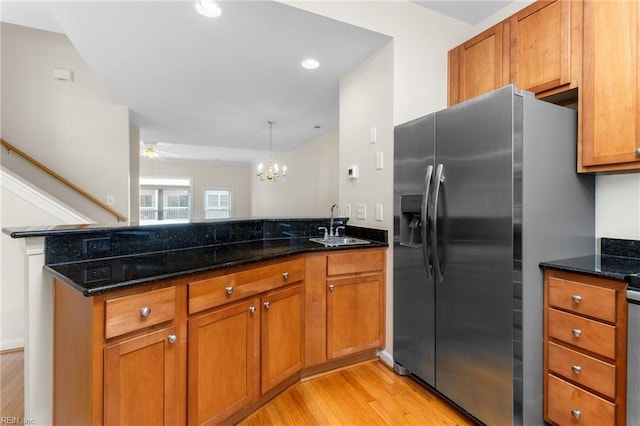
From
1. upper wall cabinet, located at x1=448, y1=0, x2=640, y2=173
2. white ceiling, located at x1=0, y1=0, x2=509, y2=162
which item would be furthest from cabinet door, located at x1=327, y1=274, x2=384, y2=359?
white ceiling, located at x1=0, y1=0, x2=509, y2=162

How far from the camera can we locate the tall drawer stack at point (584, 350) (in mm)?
1303

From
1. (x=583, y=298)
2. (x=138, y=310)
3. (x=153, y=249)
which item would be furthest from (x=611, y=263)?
(x=153, y=249)

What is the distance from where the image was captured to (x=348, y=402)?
188cm

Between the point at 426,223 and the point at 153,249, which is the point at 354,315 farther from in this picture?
the point at 153,249

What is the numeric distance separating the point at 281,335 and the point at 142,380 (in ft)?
2.64

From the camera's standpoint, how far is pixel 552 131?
1.58 metres

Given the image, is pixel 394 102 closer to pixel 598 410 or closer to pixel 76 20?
pixel 598 410

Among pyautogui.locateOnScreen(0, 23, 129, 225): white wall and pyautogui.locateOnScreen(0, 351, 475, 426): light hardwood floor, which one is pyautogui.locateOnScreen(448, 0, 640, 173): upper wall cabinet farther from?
pyautogui.locateOnScreen(0, 23, 129, 225): white wall

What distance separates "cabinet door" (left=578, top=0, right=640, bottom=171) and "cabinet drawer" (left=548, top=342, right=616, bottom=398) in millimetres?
951

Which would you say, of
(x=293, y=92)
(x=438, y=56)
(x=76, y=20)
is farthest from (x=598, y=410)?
(x=76, y=20)

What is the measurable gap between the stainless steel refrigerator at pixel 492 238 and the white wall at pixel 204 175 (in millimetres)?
8427

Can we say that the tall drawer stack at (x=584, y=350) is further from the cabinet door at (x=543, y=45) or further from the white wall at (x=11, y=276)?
the white wall at (x=11, y=276)

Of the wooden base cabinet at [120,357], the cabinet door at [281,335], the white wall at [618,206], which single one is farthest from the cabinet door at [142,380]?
the white wall at [618,206]

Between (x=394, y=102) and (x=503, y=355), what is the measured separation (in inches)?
69.9
